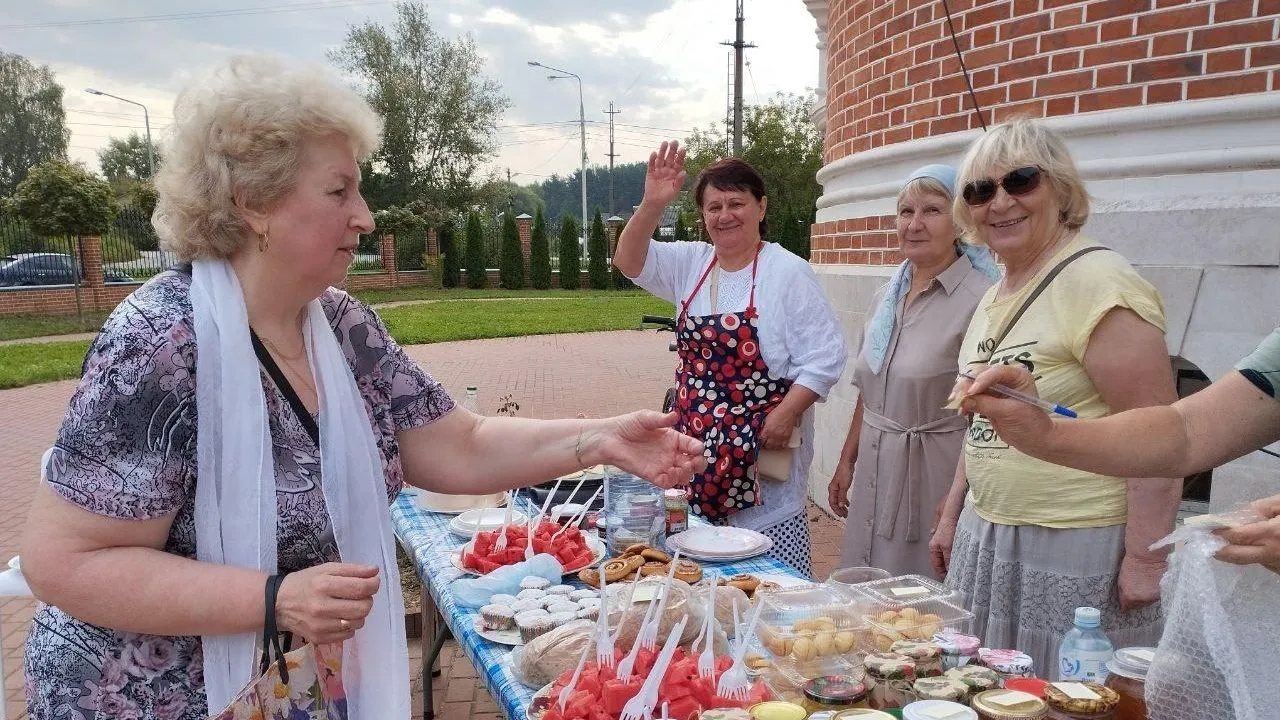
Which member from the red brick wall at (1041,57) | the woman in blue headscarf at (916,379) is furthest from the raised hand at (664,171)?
the red brick wall at (1041,57)

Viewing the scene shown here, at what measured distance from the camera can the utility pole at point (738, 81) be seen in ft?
77.3

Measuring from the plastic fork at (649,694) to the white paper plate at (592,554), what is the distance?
0.85 m

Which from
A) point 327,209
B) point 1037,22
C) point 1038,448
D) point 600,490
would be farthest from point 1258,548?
point 1037,22

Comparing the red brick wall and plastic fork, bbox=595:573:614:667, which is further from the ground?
the red brick wall

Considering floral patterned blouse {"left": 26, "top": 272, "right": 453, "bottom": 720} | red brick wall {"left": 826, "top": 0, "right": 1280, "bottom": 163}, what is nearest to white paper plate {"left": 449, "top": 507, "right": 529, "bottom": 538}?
floral patterned blouse {"left": 26, "top": 272, "right": 453, "bottom": 720}

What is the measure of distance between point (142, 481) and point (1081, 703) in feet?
5.34

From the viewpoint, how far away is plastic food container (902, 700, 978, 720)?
1.38m

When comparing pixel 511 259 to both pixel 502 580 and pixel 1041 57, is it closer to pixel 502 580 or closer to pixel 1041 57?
pixel 1041 57

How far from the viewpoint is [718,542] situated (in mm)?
2533

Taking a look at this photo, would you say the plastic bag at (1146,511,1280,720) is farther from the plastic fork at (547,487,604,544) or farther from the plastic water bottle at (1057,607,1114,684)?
the plastic fork at (547,487,604,544)

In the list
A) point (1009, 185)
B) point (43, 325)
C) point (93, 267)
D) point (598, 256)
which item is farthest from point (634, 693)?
point (598, 256)

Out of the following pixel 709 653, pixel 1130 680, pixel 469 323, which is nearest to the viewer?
pixel 1130 680

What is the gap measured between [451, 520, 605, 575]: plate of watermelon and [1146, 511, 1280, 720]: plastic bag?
1469 millimetres

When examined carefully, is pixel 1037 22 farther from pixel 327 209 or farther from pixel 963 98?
pixel 327 209
